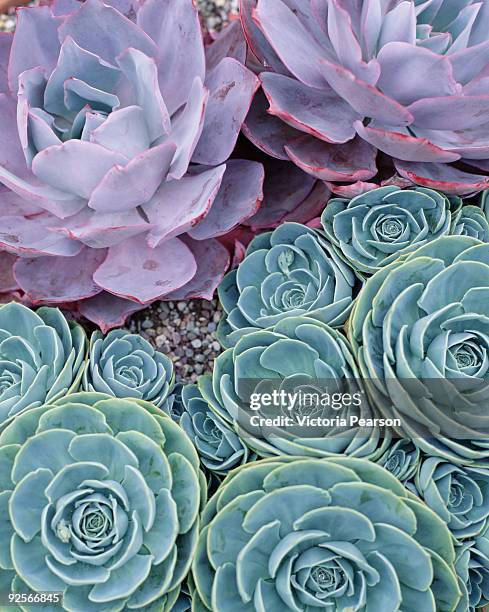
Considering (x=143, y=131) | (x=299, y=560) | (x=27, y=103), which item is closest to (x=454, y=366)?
(x=299, y=560)

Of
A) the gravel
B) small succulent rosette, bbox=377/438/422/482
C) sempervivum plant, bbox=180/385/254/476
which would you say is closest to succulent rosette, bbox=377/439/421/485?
small succulent rosette, bbox=377/438/422/482

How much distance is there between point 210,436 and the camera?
0.75m

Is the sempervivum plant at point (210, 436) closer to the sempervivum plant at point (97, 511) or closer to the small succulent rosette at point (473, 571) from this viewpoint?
the sempervivum plant at point (97, 511)

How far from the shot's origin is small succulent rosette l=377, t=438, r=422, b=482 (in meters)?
0.69

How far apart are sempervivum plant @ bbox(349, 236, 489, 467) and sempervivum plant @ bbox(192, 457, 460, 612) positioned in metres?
0.08

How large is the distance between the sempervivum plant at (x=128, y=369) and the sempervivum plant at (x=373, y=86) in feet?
0.98

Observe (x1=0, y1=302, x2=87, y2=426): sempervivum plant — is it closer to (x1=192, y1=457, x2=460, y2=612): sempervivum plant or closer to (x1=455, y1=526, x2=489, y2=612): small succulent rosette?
(x1=192, y1=457, x2=460, y2=612): sempervivum plant

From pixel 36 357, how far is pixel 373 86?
0.49 metres

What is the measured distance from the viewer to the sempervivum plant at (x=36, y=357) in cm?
72

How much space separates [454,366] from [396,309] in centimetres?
8

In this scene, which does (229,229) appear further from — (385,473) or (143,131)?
(385,473)

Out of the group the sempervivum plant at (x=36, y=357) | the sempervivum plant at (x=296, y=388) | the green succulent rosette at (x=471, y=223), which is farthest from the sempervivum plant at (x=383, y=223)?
the sempervivum plant at (x=36, y=357)

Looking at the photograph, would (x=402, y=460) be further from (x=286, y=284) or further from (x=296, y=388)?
(x=286, y=284)

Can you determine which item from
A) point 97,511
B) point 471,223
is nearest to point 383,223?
point 471,223
